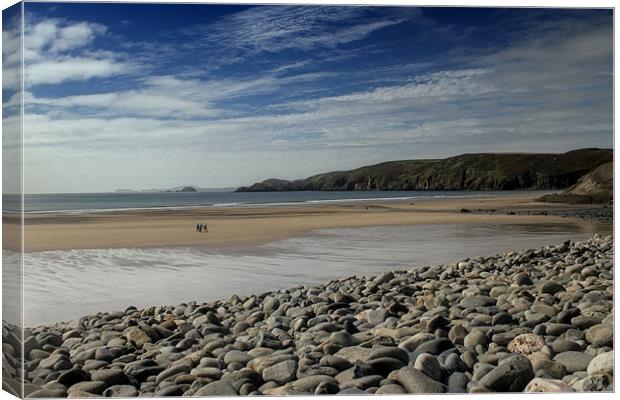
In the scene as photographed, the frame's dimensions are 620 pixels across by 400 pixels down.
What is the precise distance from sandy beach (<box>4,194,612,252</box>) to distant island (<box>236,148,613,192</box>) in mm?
193

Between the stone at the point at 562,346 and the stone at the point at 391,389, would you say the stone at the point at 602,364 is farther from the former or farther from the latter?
the stone at the point at 391,389

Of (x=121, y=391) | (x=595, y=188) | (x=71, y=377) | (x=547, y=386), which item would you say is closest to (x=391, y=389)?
(x=547, y=386)

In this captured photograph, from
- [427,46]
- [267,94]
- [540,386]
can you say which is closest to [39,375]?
[267,94]

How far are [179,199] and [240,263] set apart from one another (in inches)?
25.9

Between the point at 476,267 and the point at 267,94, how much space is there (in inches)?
83.1

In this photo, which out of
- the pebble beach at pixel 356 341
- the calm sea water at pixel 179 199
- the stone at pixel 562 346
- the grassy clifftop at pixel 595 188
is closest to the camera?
the pebble beach at pixel 356 341

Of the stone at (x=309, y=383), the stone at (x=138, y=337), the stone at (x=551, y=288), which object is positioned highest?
the stone at (x=551, y=288)

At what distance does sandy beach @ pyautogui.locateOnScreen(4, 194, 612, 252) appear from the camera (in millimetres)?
5121

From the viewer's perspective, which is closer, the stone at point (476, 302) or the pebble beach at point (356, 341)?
the pebble beach at point (356, 341)

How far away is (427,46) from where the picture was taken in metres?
5.32

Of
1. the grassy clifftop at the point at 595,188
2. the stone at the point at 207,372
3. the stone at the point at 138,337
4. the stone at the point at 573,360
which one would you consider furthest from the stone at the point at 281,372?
the grassy clifftop at the point at 595,188

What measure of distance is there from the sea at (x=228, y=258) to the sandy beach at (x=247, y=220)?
0.20 feet

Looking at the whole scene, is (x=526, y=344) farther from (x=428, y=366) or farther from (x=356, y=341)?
(x=356, y=341)

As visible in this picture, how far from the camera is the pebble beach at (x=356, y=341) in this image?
4.59 m
